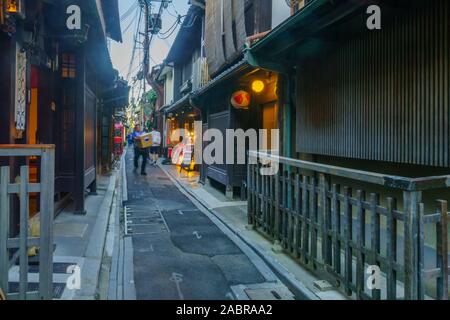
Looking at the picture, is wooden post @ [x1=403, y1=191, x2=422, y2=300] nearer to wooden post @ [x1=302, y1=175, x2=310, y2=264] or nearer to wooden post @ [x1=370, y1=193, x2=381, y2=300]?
wooden post @ [x1=370, y1=193, x2=381, y2=300]

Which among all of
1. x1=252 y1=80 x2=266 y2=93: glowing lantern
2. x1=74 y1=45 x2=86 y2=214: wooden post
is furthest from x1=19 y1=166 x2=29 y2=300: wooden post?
x1=252 y1=80 x2=266 y2=93: glowing lantern

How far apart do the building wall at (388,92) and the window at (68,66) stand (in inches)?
225

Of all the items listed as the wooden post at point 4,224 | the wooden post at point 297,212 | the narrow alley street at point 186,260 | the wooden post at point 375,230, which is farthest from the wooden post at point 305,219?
the wooden post at point 4,224

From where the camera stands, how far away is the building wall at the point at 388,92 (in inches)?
192

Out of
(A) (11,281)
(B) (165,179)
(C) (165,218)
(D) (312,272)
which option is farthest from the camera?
(B) (165,179)

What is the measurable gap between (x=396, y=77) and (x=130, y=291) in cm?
466

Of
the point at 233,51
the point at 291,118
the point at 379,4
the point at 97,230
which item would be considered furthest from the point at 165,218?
the point at 379,4

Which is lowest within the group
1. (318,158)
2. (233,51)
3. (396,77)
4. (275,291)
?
(275,291)

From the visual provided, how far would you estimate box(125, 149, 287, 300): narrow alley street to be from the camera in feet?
17.4

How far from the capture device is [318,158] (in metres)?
8.54

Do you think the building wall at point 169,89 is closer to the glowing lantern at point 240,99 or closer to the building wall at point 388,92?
the glowing lantern at point 240,99

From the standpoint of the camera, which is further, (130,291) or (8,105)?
(8,105)

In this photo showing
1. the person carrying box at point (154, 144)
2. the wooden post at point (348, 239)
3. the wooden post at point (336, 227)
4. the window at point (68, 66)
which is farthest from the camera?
the person carrying box at point (154, 144)
